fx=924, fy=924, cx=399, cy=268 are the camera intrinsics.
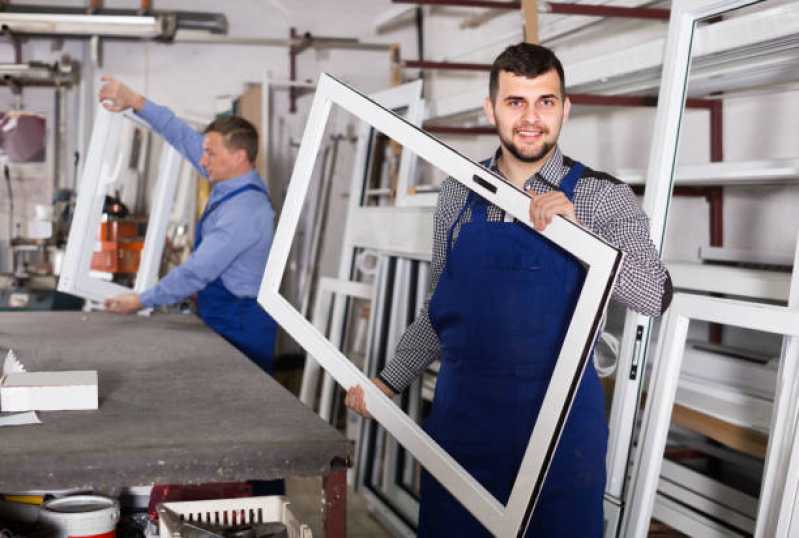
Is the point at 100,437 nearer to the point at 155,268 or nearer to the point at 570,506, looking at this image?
the point at 570,506

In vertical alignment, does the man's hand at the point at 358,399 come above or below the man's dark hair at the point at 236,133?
below

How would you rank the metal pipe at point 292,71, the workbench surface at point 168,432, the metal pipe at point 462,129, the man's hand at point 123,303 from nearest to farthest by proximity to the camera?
the workbench surface at point 168,432 → the man's hand at point 123,303 → the metal pipe at point 462,129 → the metal pipe at point 292,71

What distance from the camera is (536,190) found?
195 centimetres

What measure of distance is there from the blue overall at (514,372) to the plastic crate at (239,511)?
0.45 meters

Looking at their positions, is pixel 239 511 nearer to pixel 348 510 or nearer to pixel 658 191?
pixel 658 191

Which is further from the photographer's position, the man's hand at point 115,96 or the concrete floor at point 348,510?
the concrete floor at point 348,510

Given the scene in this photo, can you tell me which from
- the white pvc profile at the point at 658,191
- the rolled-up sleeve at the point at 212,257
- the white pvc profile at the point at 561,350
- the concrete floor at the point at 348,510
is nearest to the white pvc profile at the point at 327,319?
the concrete floor at the point at 348,510

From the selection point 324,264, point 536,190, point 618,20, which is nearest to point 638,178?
point 536,190

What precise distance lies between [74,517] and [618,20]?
122 inches

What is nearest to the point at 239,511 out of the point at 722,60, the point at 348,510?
the point at 722,60

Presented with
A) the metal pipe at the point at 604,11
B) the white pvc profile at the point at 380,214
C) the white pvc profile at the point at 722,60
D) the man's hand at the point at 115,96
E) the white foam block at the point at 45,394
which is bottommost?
the white foam block at the point at 45,394

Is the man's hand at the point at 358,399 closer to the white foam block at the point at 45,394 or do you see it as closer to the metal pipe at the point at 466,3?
the white foam block at the point at 45,394

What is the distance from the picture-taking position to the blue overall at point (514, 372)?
182 centimetres

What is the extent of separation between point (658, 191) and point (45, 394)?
1605 millimetres
